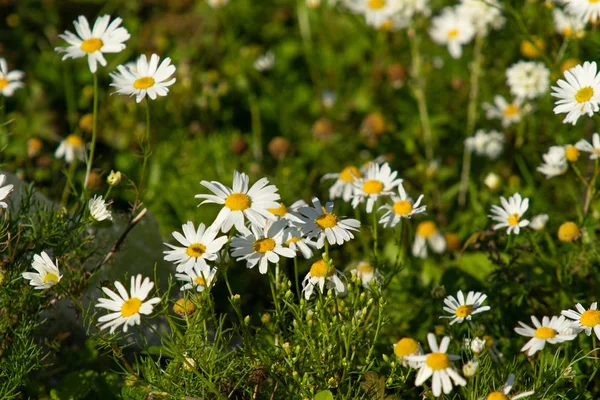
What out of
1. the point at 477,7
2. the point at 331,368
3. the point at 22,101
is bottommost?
the point at 331,368

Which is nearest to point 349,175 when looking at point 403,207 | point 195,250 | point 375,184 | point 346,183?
point 346,183

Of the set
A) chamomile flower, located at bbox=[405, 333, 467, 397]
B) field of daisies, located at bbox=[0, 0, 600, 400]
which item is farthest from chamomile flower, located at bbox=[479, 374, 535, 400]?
chamomile flower, located at bbox=[405, 333, 467, 397]

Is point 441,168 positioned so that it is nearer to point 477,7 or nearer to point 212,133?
point 477,7

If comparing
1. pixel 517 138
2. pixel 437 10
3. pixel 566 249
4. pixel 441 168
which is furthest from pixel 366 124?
pixel 566 249

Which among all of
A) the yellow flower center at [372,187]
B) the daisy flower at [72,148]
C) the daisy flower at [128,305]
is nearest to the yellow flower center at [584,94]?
the yellow flower center at [372,187]

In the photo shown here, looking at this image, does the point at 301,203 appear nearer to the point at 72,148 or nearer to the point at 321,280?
the point at 321,280

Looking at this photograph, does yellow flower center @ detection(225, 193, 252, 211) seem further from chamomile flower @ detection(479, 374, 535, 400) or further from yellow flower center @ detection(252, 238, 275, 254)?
chamomile flower @ detection(479, 374, 535, 400)
